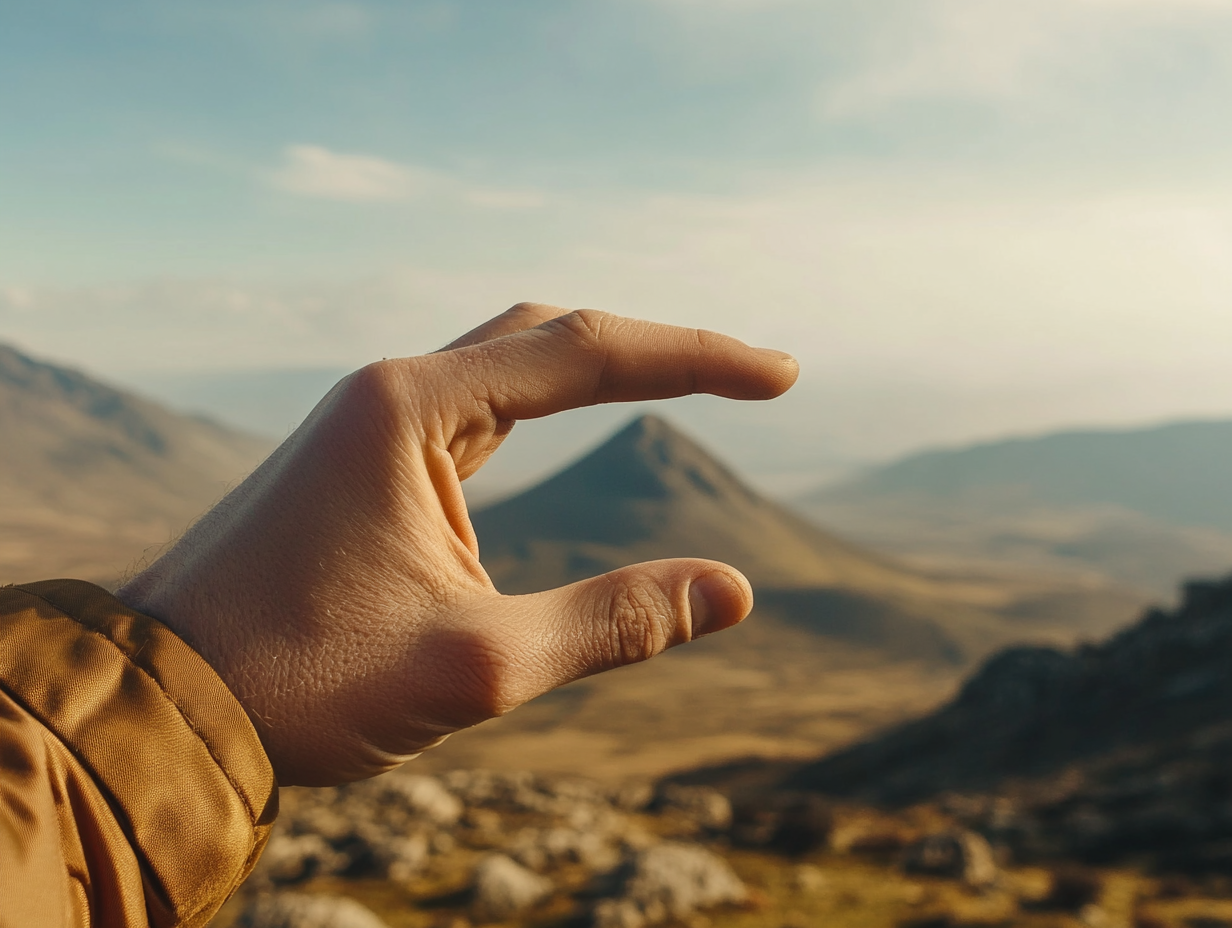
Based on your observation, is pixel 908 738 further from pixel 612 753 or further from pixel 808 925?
pixel 808 925

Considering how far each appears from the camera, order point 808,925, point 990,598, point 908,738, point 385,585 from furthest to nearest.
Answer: point 990,598
point 908,738
point 808,925
point 385,585

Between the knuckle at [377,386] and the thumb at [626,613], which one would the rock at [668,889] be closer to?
the thumb at [626,613]

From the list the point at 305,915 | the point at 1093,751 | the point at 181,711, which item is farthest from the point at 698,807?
the point at 181,711

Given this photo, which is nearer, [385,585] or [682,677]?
[385,585]

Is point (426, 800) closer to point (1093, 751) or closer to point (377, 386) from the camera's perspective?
point (377, 386)

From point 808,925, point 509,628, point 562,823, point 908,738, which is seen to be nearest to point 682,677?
point 908,738

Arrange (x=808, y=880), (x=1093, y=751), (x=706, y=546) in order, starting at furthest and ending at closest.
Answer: (x=706, y=546), (x=1093, y=751), (x=808, y=880)
